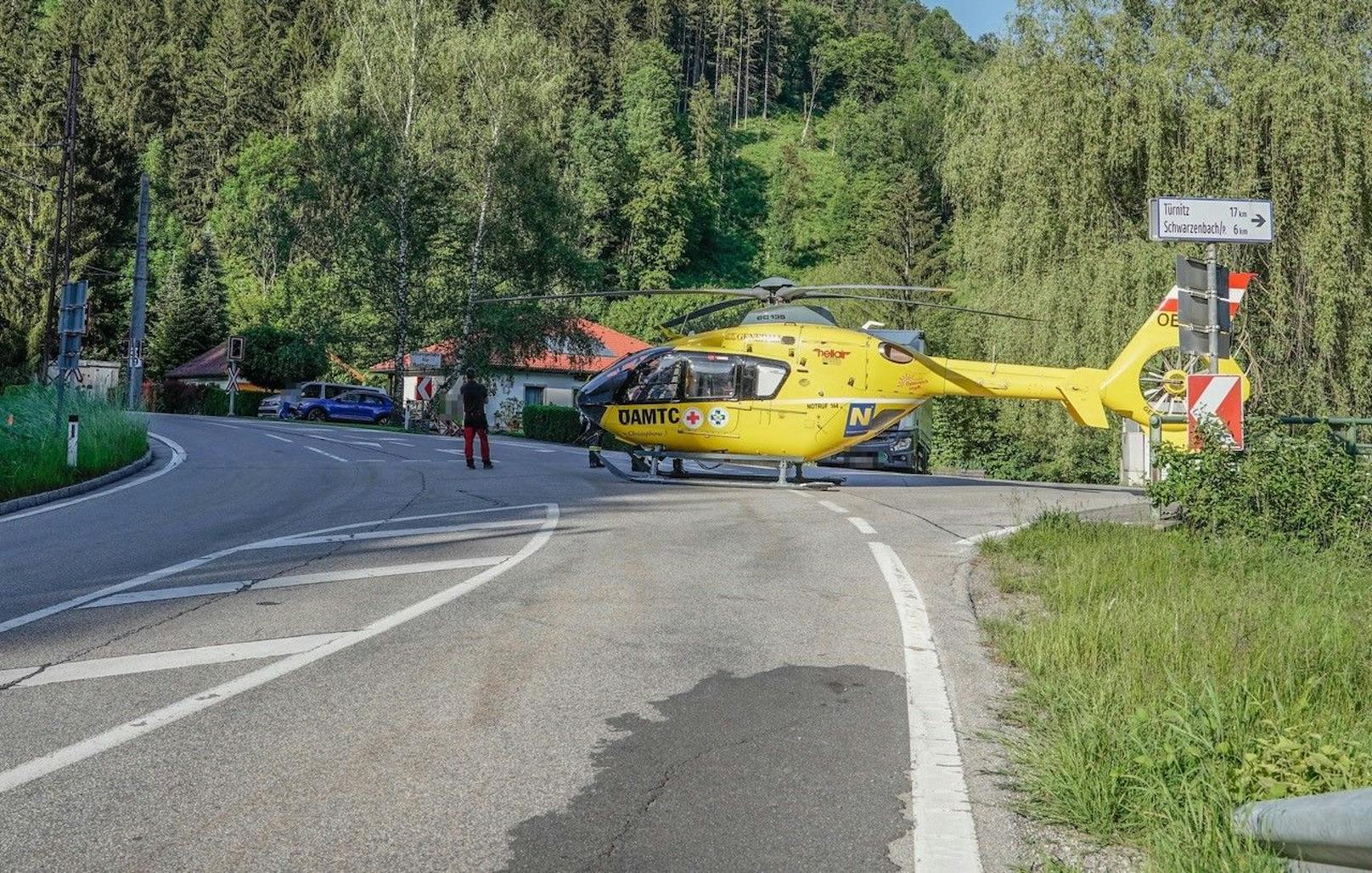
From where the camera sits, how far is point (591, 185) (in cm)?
10044

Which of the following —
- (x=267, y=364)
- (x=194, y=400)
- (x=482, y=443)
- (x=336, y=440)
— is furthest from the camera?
(x=267, y=364)

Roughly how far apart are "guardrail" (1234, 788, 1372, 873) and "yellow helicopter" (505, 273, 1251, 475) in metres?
13.8

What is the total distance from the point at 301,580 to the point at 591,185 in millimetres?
94817

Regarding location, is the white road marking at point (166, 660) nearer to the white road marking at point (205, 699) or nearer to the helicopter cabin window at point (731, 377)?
the white road marking at point (205, 699)

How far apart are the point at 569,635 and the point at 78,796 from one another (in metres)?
3.08

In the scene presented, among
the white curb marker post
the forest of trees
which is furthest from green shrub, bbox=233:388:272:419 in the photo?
the white curb marker post

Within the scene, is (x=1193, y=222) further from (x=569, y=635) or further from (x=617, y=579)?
(x=569, y=635)

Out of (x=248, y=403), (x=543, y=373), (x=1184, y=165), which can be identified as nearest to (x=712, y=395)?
(x=1184, y=165)

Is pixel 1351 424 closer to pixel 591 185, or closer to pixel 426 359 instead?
pixel 426 359

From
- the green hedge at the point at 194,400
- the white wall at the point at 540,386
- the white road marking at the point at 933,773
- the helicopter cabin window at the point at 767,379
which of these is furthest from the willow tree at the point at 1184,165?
the green hedge at the point at 194,400

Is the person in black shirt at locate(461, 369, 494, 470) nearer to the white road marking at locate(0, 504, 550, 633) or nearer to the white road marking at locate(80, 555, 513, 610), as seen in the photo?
the white road marking at locate(0, 504, 550, 633)

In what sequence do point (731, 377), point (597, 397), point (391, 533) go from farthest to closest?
1. point (597, 397)
2. point (731, 377)
3. point (391, 533)

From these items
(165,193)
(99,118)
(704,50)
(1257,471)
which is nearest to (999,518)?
(1257,471)

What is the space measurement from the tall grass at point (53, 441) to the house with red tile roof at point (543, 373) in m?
21.1
